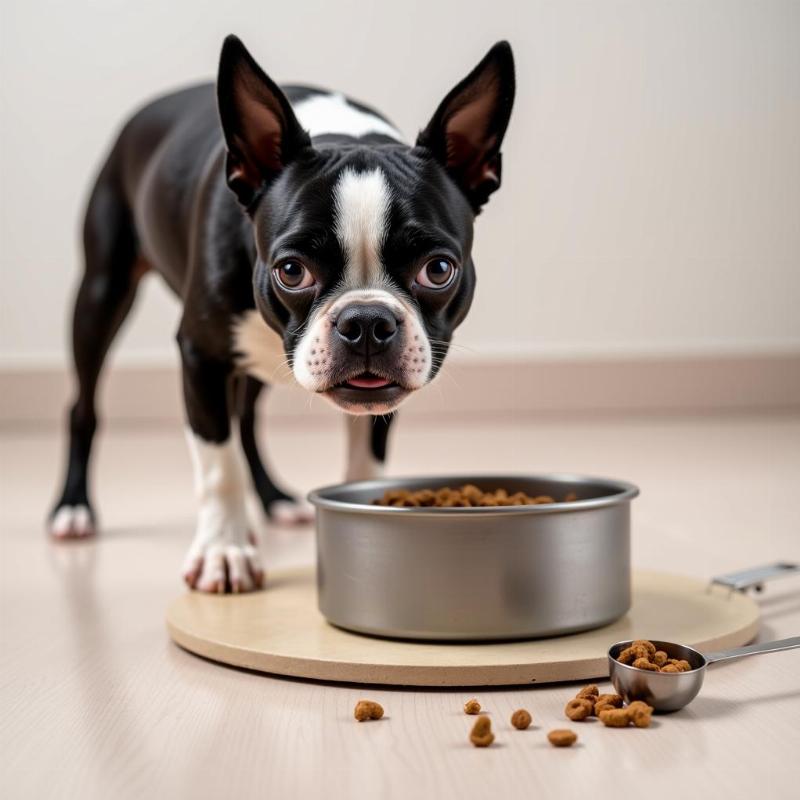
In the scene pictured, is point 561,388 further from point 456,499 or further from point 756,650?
point 756,650

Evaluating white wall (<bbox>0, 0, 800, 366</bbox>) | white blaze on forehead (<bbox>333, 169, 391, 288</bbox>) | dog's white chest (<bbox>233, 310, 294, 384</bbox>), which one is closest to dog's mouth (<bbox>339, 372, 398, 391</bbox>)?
white blaze on forehead (<bbox>333, 169, 391, 288</bbox>)

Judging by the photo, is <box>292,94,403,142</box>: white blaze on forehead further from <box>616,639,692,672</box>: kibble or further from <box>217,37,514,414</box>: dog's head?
<box>616,639,692,672</box>: kibble

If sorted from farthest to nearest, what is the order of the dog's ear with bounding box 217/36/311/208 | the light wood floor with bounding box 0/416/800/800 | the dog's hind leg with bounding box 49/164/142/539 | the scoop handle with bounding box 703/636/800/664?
the dog's hind leg with bounding box 49/164/142/539, the dog's ear with bounding box 217/36/311/208, the scoop handle with bounding box 703/636/800/664, the light wood floor with bounding box 0/416/800/800

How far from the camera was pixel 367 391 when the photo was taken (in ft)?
5.48

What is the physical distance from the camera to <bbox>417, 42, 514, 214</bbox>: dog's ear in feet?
5.74

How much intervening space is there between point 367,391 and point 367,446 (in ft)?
2.18

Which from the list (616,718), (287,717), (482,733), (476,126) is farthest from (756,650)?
(476,126)

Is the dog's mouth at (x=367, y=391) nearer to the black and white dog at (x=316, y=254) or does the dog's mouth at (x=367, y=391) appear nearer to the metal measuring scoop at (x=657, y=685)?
the black and white dog at (x=316, y=254)

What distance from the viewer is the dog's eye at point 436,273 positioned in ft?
5.52

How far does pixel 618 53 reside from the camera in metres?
5.32

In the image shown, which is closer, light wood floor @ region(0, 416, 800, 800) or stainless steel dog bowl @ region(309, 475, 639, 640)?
light wood floor @ region(0, 416, 800, 800)

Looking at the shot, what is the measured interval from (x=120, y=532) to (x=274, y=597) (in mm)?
1059

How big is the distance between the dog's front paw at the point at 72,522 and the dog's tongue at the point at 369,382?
1.37m

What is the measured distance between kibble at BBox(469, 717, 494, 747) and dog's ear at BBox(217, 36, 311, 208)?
0.88 m
